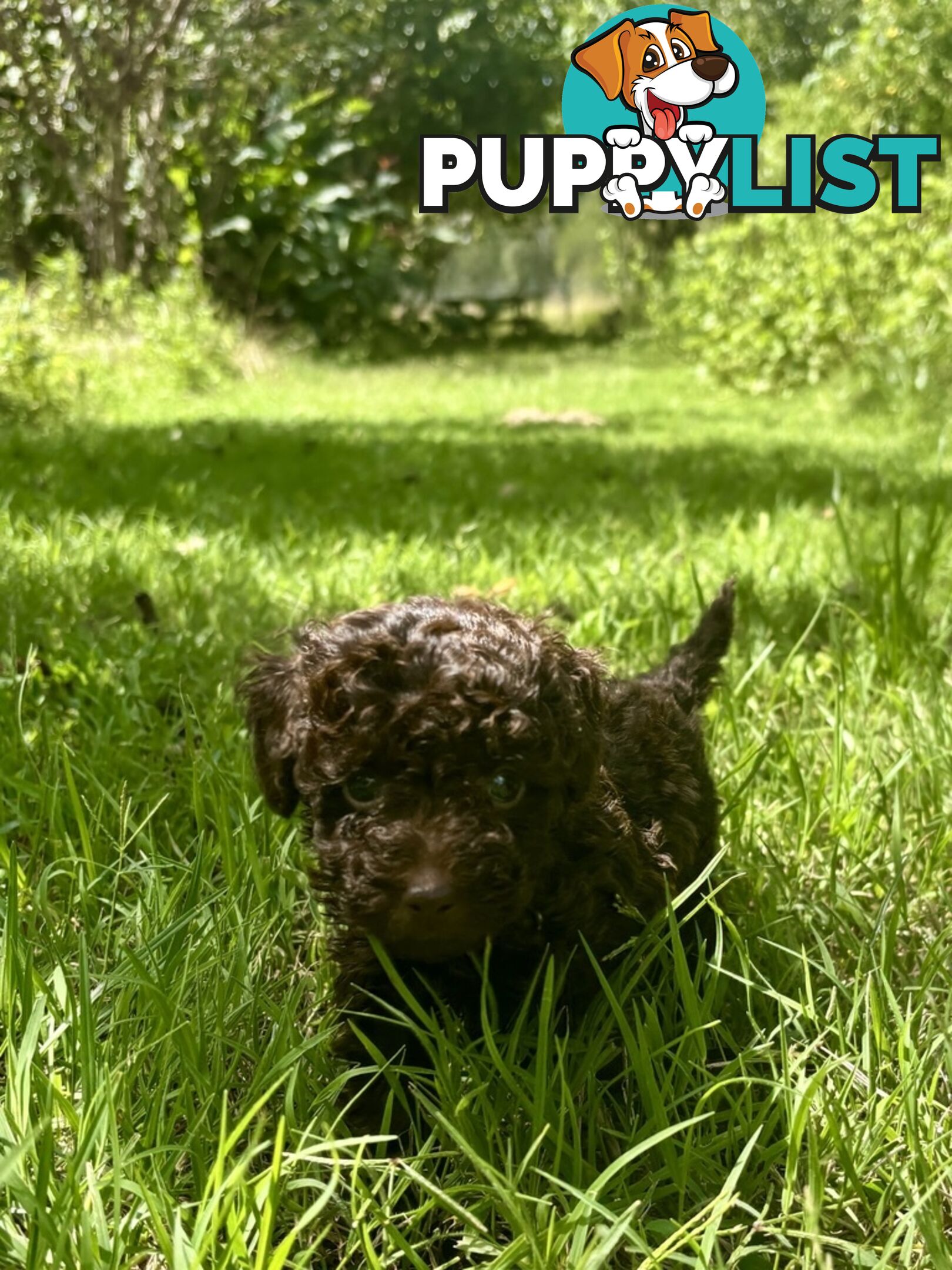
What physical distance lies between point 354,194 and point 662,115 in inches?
608

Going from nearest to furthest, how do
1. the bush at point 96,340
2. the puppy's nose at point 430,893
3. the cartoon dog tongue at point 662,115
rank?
the puppy's nose at point 430,893
the cartoon dog tongue at point 662,115
the bush at point 96,340

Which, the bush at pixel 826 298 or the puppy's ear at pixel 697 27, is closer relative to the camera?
the puppy's ear at pixel 697 27

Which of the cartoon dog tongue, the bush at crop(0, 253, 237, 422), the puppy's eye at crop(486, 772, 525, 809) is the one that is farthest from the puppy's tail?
the bush at crop(0, 253, 237, 422)

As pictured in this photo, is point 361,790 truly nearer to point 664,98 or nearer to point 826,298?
point 664,98

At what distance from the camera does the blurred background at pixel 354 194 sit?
8852 millimetres

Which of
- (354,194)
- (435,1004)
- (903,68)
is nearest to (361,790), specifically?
(435,1004)

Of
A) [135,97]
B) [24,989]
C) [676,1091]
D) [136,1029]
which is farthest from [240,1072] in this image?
[135,97]

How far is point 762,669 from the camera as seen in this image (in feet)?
10.1

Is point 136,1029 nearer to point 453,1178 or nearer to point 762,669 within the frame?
point 453,1178

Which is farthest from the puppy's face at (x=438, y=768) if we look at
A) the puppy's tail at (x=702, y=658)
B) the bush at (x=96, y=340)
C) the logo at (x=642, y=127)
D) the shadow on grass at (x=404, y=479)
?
the bush at (x=96, y=340)

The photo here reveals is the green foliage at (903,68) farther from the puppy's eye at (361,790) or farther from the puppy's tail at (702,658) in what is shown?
the puppy's eye at (361,790)

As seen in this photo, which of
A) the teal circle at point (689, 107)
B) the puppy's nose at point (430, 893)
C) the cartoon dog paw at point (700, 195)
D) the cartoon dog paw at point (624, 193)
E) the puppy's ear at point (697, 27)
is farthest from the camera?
the cartoon dog paw at point (624, 193)

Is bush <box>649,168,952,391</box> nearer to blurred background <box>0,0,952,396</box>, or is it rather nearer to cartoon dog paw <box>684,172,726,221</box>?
blurred background <box>0,0,952,396</box>

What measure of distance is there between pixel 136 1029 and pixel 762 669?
6.72 feet
